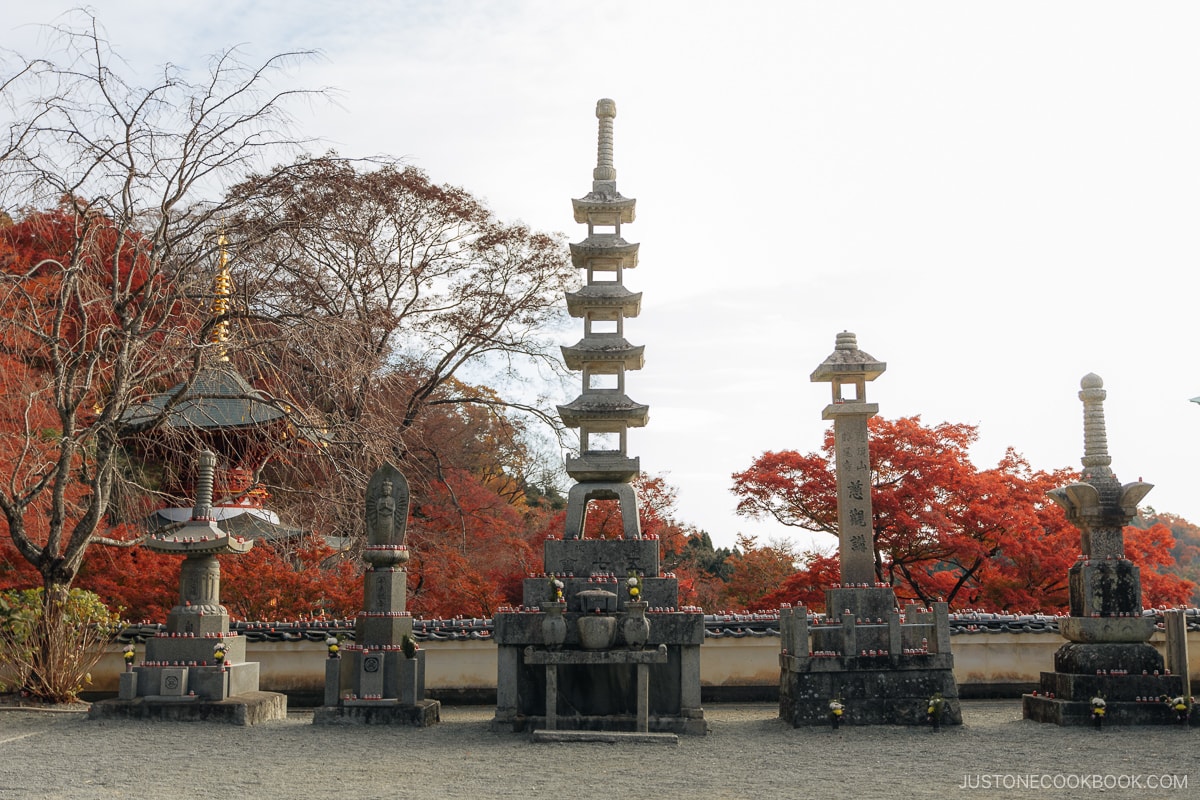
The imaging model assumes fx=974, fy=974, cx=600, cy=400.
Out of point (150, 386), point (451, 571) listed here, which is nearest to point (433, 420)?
point (451, 571)

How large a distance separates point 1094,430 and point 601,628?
587cm

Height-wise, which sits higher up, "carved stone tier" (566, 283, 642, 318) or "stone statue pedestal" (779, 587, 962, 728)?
"carved stone tier" (566, 283, 642, 318)

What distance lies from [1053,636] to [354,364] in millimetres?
9752

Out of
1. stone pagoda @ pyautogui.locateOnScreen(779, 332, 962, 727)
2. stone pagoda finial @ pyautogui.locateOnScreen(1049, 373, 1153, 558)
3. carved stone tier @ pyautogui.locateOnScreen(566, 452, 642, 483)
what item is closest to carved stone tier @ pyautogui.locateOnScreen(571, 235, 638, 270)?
carved stone tier @ pyautogui.locateOnScreen(566, 452, 642, 483)

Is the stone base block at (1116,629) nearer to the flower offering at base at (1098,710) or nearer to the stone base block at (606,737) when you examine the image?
the flower offering at base at (1098,710)

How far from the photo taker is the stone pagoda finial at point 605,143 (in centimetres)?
1289

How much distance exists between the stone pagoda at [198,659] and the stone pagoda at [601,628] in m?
3.05

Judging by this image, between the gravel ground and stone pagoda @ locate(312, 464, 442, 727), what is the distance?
0.96ft

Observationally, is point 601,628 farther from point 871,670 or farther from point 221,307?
point 221,307

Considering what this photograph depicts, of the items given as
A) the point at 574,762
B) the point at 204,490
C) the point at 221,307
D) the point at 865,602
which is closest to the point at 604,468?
the point at 865,602

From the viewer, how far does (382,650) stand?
34.2ft

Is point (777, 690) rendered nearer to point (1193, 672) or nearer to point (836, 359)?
point (836, 359)

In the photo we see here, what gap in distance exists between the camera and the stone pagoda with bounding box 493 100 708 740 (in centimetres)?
955

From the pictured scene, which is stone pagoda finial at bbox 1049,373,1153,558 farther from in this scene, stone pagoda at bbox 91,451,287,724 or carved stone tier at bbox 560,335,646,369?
stone pagoda at bbox 91,451,287,724
